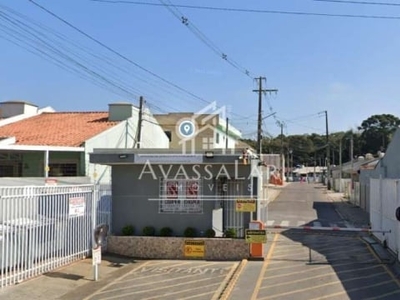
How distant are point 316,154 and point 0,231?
139 meters

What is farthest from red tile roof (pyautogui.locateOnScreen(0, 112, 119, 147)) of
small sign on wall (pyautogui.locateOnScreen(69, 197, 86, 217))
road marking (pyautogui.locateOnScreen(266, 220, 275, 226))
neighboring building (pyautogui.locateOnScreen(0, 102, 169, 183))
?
small sign on wall (pyautogui.locateOnScreen(69, 197, 86, 217))

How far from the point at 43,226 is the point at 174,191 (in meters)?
5.58

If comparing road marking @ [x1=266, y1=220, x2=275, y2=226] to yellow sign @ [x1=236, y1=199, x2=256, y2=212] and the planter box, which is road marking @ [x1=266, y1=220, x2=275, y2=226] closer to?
yellow sign @ [x1=236, y1=199, x2=256, y2=212]

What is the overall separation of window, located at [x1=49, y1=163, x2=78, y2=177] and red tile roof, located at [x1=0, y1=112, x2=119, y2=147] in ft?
4.23

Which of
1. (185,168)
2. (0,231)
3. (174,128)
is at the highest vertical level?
(174,128)

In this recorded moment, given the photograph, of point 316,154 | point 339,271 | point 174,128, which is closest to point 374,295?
point 339,271

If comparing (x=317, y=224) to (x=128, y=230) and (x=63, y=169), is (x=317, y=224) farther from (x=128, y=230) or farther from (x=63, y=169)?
(x=63, y=169)

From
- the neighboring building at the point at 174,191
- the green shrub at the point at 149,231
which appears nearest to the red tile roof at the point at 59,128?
the neighboring building at the point at 174,191

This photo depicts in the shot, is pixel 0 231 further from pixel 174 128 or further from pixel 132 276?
pixel 174 128

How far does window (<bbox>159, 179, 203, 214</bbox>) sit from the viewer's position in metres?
17.5

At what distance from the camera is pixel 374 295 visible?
11406 millimetres

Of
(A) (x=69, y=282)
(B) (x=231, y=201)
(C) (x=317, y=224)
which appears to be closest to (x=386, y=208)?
(B) (x=231, y=201)

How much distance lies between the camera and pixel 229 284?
1261cm

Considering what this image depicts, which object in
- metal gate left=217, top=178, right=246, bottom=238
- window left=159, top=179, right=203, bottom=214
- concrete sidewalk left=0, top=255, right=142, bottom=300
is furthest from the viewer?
window left=159, top=179, right=203, bottom=214
